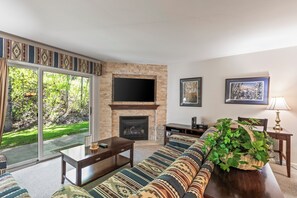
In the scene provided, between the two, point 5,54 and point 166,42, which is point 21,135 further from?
point 166,42

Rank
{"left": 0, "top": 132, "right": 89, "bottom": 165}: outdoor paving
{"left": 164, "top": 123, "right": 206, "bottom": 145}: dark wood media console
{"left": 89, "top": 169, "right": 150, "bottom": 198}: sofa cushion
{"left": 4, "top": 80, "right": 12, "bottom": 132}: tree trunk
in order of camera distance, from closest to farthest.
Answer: {"left": 89, "top": 169, "right": 150, "bottom": 198}: sofa cushion
{"left": 4, "top": 80, "right": 12, "bottom": 132}: tree trunk
{"left": 0, "top": 132, "right": 89, "bottom": 165}: outdoor paving
{"left": 164, "top": 123, "right": 206, "bottom": 145}: dark wood media console

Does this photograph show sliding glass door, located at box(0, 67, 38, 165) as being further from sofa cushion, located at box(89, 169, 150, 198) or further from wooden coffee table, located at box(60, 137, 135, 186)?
sofa cushion, located at box(89, 169, 150, 198)

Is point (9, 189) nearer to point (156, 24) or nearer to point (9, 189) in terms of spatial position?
point (9, 189)

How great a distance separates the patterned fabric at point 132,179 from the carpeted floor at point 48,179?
34.0 inches

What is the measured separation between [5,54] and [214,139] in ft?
10.6

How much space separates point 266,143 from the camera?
1.17 meters

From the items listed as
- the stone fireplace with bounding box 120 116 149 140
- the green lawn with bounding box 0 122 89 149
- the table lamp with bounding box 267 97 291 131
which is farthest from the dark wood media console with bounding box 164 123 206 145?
the green lawn with bounding box 0 122 89 149

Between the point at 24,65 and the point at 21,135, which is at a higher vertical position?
the point at 24,65

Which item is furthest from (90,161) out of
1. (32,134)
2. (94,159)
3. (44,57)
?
(44,57)

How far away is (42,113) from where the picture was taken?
3293 millimetres

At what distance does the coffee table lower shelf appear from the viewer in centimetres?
230

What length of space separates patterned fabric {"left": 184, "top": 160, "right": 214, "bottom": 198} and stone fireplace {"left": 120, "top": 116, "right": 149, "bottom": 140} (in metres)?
3.47

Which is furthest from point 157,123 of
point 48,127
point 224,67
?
point 48,127

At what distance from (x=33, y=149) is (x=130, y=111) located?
7.60ft
